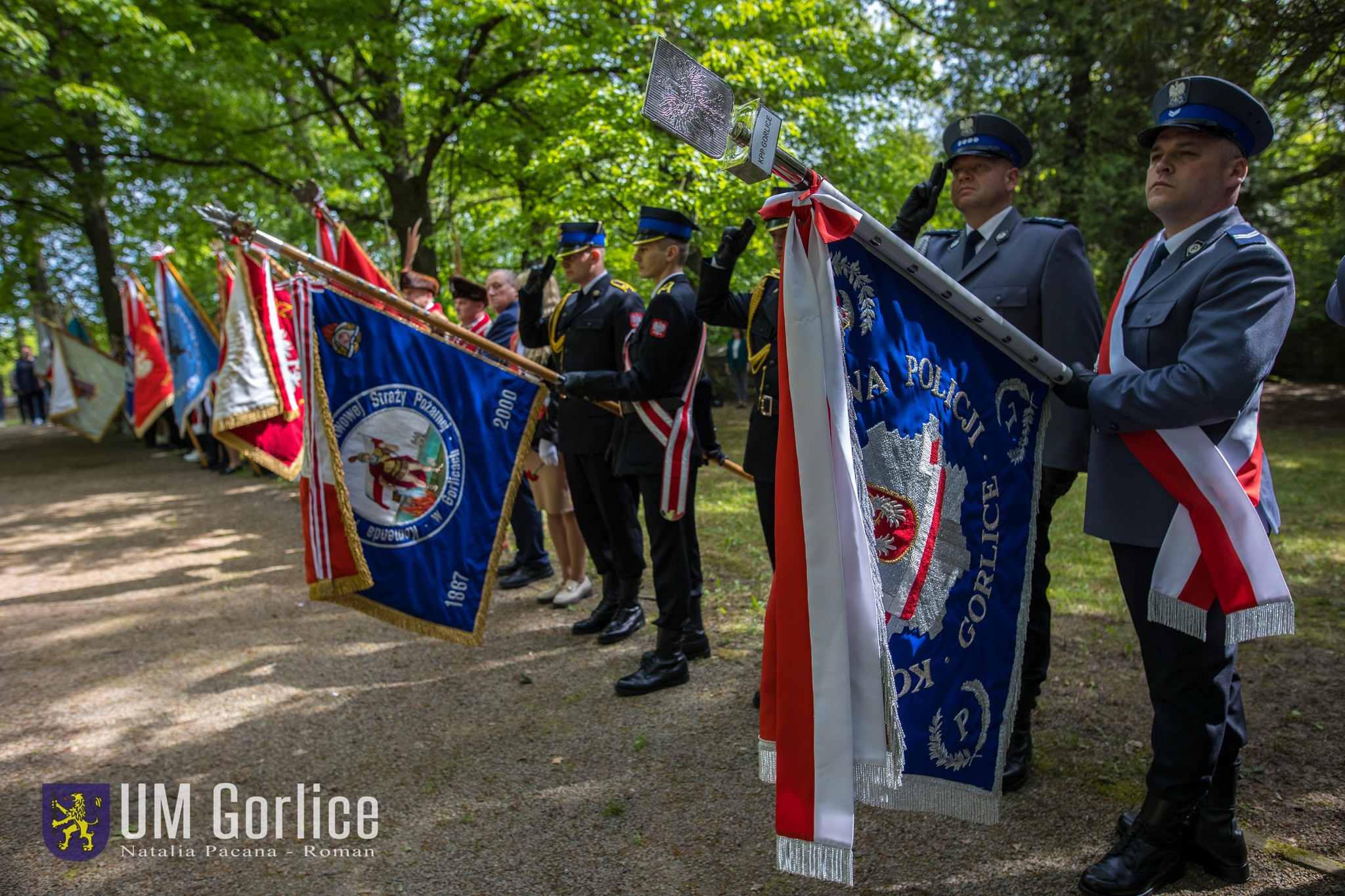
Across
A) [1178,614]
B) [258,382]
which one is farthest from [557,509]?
[1178,614]

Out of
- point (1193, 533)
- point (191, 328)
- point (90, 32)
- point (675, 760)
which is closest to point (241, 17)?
point (90, 32)

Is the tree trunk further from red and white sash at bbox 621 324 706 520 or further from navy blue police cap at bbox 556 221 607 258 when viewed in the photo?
red and white sash at bbox 621 324 706 520

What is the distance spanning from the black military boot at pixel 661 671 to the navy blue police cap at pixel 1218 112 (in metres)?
2.85

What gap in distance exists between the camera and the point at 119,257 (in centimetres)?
1800

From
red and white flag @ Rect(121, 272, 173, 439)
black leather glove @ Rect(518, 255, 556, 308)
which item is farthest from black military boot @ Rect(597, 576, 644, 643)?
red and white flag @ Rect(121, 272, 173, 439)

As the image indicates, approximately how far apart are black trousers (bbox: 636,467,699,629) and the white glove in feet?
4.92

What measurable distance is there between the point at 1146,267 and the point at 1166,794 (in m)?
1.47

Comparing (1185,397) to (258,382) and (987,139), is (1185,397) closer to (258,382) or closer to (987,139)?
(987,139)

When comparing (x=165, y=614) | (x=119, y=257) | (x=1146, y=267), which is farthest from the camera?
(x=119, y=257)

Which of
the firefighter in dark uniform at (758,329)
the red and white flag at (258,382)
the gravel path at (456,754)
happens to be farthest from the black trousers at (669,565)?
the red and white flag at (258,382)

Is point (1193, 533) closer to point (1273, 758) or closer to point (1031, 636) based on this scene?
point (1031, 636)

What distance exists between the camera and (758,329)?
372 centimetres

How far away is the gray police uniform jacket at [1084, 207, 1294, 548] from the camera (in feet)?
7.03

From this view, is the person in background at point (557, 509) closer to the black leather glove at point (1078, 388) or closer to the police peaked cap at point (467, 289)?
the police peaked cap at point (467, 289)
